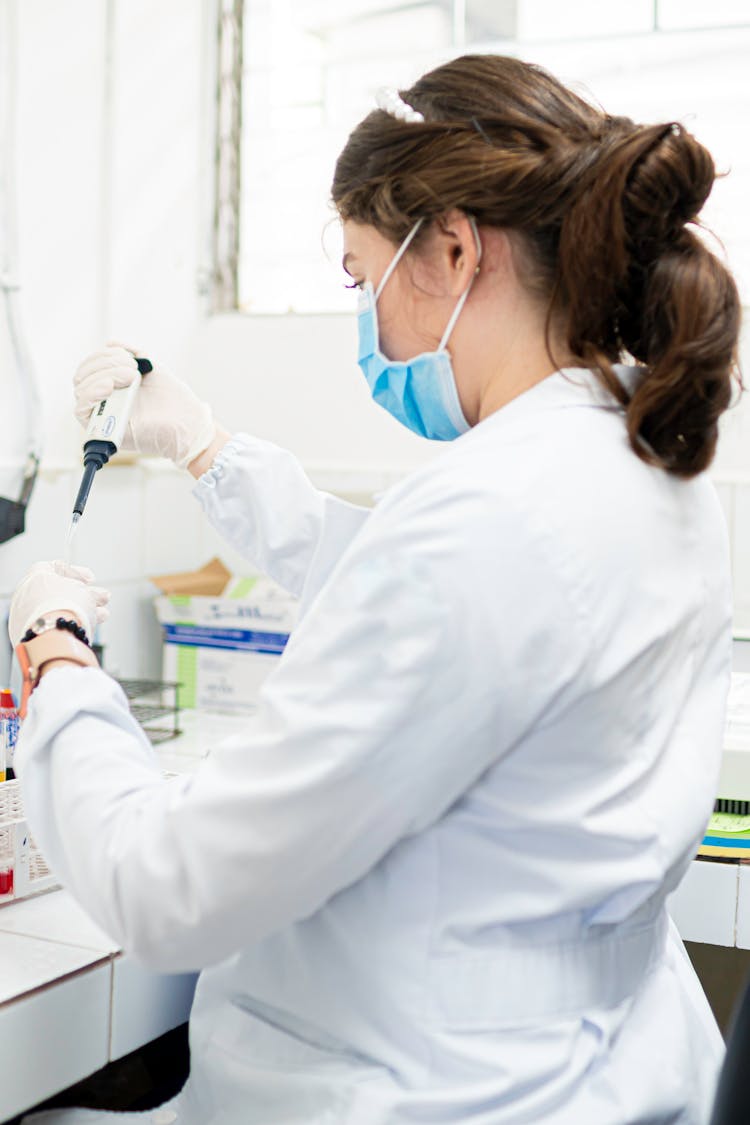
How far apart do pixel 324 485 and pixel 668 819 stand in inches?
53.6

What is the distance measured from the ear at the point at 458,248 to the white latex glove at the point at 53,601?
39 cm

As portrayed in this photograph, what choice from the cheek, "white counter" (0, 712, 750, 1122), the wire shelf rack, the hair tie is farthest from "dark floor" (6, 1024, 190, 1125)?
the hair tie

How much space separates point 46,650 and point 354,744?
29 cm

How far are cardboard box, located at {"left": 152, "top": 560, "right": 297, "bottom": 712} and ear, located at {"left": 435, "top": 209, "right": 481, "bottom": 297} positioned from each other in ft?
3.52

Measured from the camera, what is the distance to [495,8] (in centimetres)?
210

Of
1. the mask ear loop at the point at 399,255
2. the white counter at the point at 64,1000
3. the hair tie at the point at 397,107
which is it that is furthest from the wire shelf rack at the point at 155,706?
the hair tie at the point at 397,107

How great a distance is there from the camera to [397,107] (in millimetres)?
890

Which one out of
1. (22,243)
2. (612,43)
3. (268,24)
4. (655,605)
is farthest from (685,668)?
(268,24)

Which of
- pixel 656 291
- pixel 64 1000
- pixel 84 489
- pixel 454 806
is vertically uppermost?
pixel 656 291

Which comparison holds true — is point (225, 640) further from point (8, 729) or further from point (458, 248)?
point (458, 248)

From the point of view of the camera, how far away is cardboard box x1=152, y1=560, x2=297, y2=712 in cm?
193

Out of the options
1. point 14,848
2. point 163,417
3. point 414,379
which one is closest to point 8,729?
point 14,848

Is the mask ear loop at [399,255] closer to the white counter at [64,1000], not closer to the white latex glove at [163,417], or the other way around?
the white latex glove at [163,417]

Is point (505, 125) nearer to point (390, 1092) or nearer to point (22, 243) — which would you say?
point (390, 1092)
